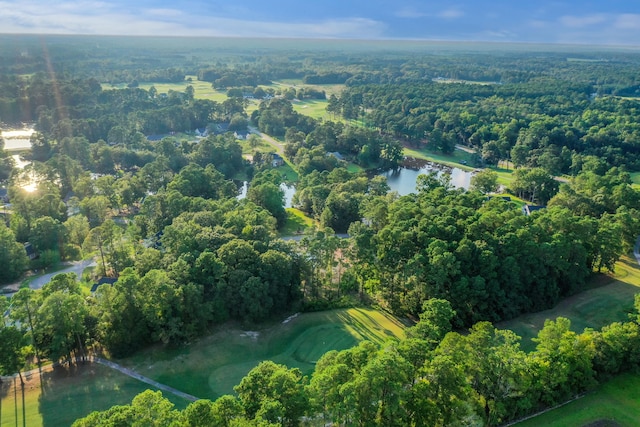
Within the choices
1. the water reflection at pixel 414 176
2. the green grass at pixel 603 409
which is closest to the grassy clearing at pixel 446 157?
the water reflection at pixel 414 176

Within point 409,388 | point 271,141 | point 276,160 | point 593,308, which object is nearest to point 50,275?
point 409,388

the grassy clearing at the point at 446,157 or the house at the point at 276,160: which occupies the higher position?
the house at the point at 276,160

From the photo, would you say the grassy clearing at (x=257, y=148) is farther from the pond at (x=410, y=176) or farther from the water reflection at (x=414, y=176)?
the water reflection at (x=414, y=176)

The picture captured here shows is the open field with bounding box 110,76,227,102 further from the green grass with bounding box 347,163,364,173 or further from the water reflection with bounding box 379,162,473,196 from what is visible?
the water reflection with bounding box 379,162,473,196

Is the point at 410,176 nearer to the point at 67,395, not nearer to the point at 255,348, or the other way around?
the point at 255,348

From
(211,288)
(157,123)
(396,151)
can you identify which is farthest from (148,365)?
(157,123)

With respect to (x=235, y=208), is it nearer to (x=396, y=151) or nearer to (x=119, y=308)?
(x=119, y=308)
